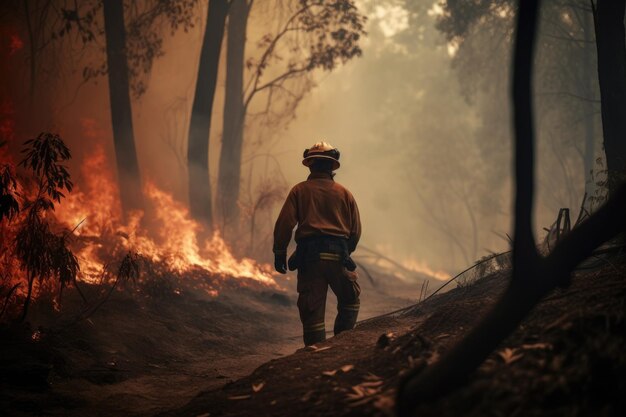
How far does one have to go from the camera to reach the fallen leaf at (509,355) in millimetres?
3504

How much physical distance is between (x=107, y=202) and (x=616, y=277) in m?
9.87

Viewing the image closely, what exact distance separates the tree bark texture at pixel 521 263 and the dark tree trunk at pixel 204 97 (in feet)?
35.8

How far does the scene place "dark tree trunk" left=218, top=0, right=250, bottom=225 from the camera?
15.9 meters

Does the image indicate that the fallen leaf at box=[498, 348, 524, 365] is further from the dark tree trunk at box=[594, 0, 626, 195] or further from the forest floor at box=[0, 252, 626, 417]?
the dark tree trunk at box=[594, 0, 626, 195]

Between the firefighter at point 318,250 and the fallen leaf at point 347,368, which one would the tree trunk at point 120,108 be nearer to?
the firefighter at point 318,250

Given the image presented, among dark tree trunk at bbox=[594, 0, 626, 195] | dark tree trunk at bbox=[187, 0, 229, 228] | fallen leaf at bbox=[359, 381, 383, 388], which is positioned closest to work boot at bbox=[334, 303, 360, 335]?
fallen leaf at bbox=[359, 381, 383, 388]

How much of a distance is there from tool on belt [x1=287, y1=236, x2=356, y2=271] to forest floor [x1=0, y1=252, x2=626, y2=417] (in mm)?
837

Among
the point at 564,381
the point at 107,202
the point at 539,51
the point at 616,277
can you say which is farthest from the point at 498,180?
the point at 564,381

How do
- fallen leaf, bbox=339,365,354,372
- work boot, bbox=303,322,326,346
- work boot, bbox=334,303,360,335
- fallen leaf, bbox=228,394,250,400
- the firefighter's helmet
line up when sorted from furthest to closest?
the firefighter's helmet
work boot, bbox=334,303,360,335
work boot, bbox=303,322,326,346
fallen leaf, bbox=339,365,354,372
fallen leaf, bbox=228,394,250,400

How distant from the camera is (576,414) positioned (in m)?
2.84

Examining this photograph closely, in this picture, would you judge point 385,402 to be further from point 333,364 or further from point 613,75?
point 613,75

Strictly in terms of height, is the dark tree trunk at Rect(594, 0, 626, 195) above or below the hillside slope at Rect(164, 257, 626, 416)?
above

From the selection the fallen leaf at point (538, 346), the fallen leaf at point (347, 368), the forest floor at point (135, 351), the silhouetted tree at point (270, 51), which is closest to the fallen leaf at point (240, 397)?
the fallen leaf at point (347, 368)

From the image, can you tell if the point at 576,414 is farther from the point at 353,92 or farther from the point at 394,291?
the point at 353,92
